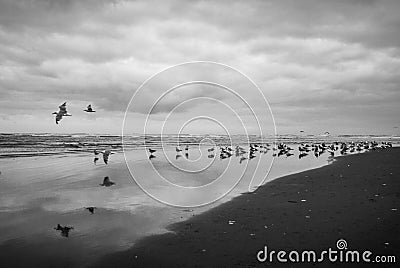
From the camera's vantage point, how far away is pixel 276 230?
7.67m

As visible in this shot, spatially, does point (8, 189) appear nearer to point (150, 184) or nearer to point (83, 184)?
point (83, 184)

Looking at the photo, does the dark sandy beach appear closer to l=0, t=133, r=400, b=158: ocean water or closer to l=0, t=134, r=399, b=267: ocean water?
l=0, t=134, r=399, b=267: ocean water

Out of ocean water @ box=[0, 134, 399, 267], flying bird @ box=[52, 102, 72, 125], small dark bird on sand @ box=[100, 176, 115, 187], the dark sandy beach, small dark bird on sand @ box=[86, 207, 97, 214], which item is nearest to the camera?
the dark sandy beach

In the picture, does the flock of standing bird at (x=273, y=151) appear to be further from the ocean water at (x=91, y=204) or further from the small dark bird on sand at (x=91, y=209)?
the small dark bird on sand at (x=91, y=209)

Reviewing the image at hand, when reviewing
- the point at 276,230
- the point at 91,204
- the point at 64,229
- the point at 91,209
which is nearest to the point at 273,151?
the point at 91,204

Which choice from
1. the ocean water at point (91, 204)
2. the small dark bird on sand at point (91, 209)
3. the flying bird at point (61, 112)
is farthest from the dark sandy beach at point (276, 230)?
the flying bird at point (61, 112)

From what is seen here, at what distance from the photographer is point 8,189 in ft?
42.7

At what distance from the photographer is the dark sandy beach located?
6.22 m

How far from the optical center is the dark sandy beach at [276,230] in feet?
20.4

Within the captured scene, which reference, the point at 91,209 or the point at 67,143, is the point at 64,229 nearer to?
the point at 91,209

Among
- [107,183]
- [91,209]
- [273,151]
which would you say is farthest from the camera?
[273,151]

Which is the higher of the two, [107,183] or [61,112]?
[61,112]

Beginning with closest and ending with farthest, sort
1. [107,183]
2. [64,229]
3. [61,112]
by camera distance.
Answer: [64,229] → [107,183] → [61,112]

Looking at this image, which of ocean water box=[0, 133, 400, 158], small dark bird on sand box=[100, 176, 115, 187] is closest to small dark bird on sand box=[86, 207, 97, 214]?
small dark bird on sand box=[100, 176, 115, 187]
